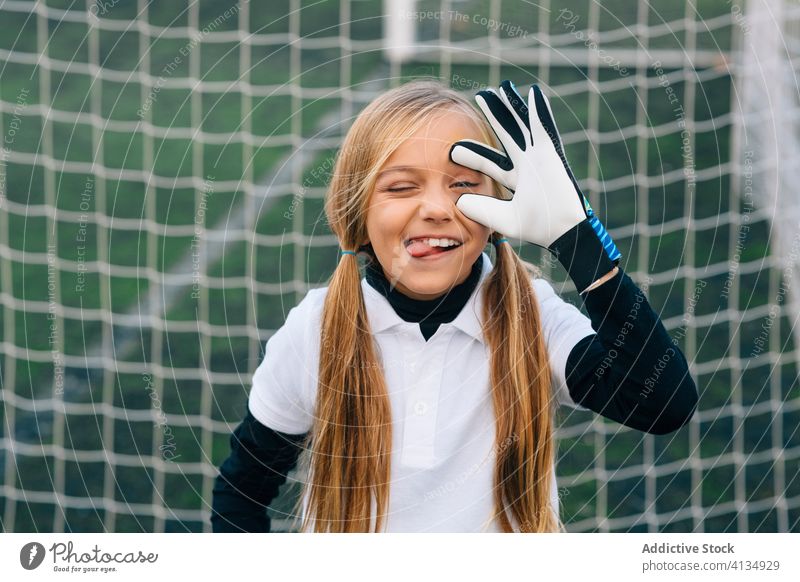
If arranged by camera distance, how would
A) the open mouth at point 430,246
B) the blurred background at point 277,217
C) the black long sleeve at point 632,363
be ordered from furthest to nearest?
the blurred background at point 277,217 → the open mouth at point 430,246 → the black long sleeve at point 632,363

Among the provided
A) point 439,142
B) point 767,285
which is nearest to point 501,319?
point 439,142

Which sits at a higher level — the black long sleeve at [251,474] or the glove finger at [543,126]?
the glove finger at [543,126]

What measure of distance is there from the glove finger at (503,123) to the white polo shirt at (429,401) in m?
0.16

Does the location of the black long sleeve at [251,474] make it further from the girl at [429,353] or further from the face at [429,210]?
the face at [429,210]

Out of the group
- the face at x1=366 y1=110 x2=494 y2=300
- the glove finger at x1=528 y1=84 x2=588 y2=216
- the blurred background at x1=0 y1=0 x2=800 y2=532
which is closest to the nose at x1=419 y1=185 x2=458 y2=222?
the face at x1=366 y1=110 x2=494 y2=300

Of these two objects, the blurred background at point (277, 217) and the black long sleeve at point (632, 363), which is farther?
the blurred background at point (277, 217)

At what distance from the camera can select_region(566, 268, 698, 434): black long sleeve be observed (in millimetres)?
966

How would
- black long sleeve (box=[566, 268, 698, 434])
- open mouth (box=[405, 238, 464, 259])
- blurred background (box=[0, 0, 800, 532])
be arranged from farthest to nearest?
1. blurred background (box=[0, 0, 800, 532])
2. open mouth (box=[405, 238, 464, 259])
3. black long sleeve (box=[566, 268, 698, 434])

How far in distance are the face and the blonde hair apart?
0.07 ft

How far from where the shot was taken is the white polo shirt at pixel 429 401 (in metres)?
1.10

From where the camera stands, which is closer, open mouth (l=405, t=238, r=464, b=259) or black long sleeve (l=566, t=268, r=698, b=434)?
black long sleeve (l=566, t=268, r=698, b=434)

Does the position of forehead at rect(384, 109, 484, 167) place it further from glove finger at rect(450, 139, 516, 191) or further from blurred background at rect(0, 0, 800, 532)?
blurred background at rect(0, 0, 800, 532)

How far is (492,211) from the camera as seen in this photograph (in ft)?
3.40

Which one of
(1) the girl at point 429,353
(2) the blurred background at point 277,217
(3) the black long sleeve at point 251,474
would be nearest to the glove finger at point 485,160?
(1) the girl at point 429,353
